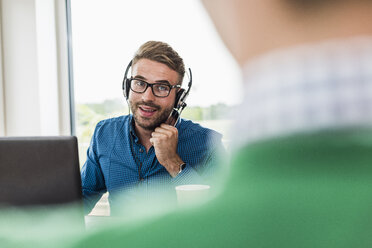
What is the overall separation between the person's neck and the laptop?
1.75ft

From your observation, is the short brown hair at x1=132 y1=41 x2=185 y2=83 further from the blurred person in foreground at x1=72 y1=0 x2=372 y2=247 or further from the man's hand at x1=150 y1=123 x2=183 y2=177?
the blurred person in foreground at x1=72 y1=0 x2=372 y2=247

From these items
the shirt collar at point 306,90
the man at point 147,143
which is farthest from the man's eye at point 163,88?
the shirt collar at point 306,90

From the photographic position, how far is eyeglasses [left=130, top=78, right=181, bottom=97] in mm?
1107

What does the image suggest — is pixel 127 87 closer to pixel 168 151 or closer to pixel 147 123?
pixel 147 123

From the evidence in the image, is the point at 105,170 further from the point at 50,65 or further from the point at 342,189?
the point at 342,189

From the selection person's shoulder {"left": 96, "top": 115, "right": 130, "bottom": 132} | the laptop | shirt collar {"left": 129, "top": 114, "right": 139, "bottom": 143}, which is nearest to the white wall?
person's shoulder {"left": 96, "top": 115, "right": 130, "bottom": 132}

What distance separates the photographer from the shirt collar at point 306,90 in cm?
17

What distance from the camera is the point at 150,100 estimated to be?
1.12m

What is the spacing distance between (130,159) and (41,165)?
0.53 meters

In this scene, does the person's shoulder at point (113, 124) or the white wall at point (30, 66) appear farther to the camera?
the white wall at point (30, 66)

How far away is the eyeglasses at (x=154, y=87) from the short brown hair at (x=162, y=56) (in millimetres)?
102

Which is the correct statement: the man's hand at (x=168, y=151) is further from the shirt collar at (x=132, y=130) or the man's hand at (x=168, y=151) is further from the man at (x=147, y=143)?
the shirt collar at (x=132, y=130)

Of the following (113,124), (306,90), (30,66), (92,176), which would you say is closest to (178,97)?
(113,124)

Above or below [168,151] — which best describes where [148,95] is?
above
